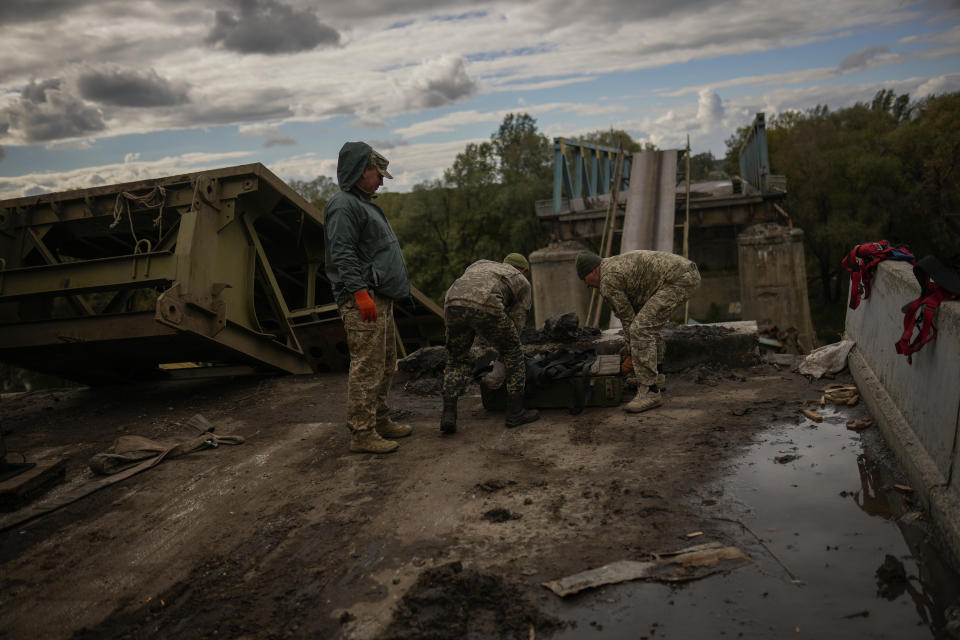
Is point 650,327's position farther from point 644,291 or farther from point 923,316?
point 923,316

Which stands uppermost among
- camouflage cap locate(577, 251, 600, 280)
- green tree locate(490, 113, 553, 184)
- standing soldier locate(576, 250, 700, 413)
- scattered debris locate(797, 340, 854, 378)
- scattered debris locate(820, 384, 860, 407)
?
green tree locate(490, 113, 553, 184)

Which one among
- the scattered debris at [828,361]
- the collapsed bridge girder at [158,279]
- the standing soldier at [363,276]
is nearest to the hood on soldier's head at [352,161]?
the standing soldier at [363,276]

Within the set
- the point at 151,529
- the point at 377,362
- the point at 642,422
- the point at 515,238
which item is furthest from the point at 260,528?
the point at 515,238

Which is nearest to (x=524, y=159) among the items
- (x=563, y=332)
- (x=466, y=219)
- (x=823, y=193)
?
(x=466, y=219)

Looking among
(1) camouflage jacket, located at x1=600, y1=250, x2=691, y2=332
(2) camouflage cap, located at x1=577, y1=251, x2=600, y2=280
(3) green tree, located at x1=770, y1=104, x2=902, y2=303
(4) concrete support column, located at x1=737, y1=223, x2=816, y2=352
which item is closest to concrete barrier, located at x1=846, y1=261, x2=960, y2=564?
(1) camouflage jacket, located at x1=600, y1=250, x2=691, y2=332

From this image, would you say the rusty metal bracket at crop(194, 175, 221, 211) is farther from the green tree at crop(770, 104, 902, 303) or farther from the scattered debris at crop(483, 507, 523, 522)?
the green tree at crop(770, 104, 902, 303)

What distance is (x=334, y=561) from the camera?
11.0 ft

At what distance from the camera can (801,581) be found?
2881 mm

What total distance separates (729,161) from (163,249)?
53.8 metres

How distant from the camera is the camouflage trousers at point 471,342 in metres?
5.27

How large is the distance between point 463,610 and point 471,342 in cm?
284

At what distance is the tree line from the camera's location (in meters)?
31.4

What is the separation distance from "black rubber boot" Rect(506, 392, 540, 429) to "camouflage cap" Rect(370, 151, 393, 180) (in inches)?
78.8

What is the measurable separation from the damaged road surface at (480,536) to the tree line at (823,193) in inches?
1020
